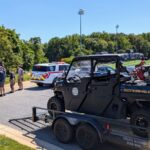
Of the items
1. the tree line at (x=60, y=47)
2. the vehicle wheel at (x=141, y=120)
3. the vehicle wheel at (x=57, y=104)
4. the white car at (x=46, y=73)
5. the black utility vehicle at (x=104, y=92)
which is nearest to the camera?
the vehicle wheel at (x=141, y=120)

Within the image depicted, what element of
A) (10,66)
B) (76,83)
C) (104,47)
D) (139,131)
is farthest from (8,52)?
(104,47)

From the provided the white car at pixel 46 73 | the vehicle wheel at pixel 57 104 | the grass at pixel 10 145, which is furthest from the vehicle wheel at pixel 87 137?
the white car at pixel 46 73

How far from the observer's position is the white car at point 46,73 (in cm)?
2136

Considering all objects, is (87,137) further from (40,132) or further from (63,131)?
(40,132)

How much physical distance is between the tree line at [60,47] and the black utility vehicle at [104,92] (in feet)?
73.3

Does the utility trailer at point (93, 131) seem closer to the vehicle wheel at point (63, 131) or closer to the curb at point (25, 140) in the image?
the vehicle wheel at point (63, 131)

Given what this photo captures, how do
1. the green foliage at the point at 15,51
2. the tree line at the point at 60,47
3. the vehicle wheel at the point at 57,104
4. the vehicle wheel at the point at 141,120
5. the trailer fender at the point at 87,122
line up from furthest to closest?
the tree line at the point at 60,47
the green foliage at the point at 15,51
the vehicle wheel at the point at 57,104
the trailer fender at the point at 87,122
the vehicle wheel at the point at 141,120

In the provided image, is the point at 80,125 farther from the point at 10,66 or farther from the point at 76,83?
the point at 10,66

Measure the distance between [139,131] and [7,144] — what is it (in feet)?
10.8

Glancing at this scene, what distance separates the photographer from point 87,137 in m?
8.00

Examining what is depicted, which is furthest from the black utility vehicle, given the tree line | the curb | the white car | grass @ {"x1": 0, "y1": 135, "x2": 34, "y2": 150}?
the tree line

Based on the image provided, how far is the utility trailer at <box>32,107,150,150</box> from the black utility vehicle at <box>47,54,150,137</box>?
238 millimetres

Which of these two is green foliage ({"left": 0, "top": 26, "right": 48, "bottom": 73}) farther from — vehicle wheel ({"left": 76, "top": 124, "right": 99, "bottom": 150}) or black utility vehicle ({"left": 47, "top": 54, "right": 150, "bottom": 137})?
vehicle wheel ({"left": 76, "top": 124, "right": 99, "bottom": 150})

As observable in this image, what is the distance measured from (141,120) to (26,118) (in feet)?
16.3
